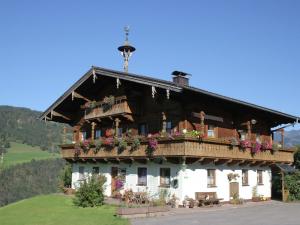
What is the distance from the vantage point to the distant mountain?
15089 centimetres

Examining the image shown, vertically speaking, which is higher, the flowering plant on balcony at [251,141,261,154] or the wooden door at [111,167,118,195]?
the flowering plant on balcony at [251,141,261,154]

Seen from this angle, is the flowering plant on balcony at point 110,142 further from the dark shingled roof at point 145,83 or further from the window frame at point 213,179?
the window frame at point 213,179

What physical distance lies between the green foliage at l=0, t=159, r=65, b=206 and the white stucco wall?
283ft

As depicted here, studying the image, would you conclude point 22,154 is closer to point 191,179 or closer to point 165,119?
point 165,119

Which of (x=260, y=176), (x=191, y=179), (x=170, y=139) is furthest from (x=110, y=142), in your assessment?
(x=260, y=176)

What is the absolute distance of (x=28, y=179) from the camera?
11788 cm

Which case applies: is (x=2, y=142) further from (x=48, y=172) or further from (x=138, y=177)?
(x=138, y=177)

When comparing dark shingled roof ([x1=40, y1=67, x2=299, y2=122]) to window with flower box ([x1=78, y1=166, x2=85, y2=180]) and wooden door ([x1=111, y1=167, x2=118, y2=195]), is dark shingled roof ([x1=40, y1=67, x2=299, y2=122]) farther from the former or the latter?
wooden door ([x1=111, y1=167, x2=118, y2=195])

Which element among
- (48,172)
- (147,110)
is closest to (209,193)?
(147,110)

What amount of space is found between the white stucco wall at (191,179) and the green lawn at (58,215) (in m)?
3.76

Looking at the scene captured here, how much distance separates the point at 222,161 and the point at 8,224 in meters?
12.9

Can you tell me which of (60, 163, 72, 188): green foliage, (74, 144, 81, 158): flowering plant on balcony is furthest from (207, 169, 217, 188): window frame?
(60, 163, 72, 188): green foliage

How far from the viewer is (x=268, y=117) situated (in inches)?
1318

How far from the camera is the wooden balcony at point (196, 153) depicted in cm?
2325
